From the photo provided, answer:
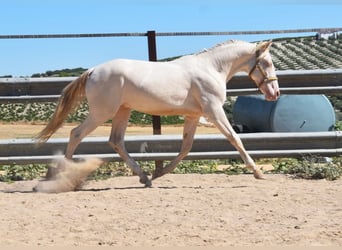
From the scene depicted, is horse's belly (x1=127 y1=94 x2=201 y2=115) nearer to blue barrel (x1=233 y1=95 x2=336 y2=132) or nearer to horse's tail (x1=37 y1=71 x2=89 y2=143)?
horse's tail (x1=37 y1=71 x2=89 y2=143)

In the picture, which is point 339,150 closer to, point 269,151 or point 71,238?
point 269,151

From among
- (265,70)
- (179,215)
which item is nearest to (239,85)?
(265,70)

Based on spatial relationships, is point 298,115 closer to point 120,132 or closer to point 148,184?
point 120,132

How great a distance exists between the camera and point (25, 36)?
8570 millimetres

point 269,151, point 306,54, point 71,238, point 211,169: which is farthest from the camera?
point 306,54

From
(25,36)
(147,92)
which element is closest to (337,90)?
(147,92)

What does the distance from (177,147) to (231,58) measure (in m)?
1.61

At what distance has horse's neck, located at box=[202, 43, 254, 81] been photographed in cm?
761

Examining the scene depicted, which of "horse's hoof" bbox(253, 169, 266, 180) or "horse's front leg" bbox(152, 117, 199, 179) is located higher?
A: "horse's front leg" bbox(152, 117, 199, 179)

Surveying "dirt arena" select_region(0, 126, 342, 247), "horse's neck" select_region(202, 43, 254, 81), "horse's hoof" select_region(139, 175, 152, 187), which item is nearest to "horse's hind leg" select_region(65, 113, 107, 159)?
"dirt arena" select_region(0, 126, 342, 247)

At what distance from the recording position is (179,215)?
530cm

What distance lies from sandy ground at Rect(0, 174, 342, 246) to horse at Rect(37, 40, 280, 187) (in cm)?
71

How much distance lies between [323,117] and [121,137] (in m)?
7.30

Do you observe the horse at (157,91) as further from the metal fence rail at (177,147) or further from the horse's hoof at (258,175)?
the metal fence rail at (177,147)
